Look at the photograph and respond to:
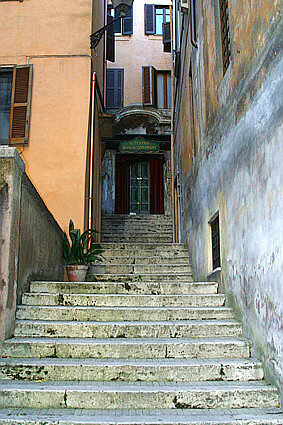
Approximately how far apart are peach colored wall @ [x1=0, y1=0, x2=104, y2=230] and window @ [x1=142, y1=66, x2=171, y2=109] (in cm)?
571

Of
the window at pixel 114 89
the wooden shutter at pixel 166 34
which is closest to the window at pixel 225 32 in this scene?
the wooden shutter at pixel 166 34

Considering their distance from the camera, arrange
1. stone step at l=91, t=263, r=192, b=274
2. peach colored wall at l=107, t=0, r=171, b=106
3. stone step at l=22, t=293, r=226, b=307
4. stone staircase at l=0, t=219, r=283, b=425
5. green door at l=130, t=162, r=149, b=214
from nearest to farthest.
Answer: stone staircase at l=0, t=219, r=283, b=425
stone step at l=22, t=293, r=226, b=307
stone step at l=91, t=263, r=192, b=274
green door at l=130, t=162, r=149, b=214
peach colored wall at l=107, t=0, r=171, b=106

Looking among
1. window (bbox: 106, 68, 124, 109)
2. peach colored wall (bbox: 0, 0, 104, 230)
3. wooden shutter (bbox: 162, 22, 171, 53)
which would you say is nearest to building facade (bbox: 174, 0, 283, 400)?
peach colored wall (bbox: 0, 0, 104, 230)

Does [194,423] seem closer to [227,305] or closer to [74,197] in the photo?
[227,305]

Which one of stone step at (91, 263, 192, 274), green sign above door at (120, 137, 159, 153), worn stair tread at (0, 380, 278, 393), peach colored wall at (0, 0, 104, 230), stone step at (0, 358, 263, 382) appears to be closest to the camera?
worn stair tread at (0, 380, 278, 393)

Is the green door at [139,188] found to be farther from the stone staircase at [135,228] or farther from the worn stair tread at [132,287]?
the worn stair tread at [132,287]

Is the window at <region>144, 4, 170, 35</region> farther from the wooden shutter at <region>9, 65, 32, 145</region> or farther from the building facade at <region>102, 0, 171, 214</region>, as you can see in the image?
the wooden shutter at <region>9, 65, 32, 145</region>

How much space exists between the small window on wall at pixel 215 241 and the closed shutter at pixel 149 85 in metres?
9.03

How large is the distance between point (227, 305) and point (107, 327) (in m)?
1.39

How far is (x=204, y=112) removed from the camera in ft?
19.3

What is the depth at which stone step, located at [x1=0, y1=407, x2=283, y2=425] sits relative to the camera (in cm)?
281

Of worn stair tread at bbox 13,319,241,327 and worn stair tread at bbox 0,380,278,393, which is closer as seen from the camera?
worn stair tread at bbox 0,380,278,393

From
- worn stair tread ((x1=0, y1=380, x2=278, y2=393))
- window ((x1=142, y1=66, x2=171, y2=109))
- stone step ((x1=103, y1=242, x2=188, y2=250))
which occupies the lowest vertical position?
worn stair tread ((x1=0, y1=380, x2=278, y2=393))

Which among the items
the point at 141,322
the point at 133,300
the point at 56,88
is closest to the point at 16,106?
the point at 56,88
